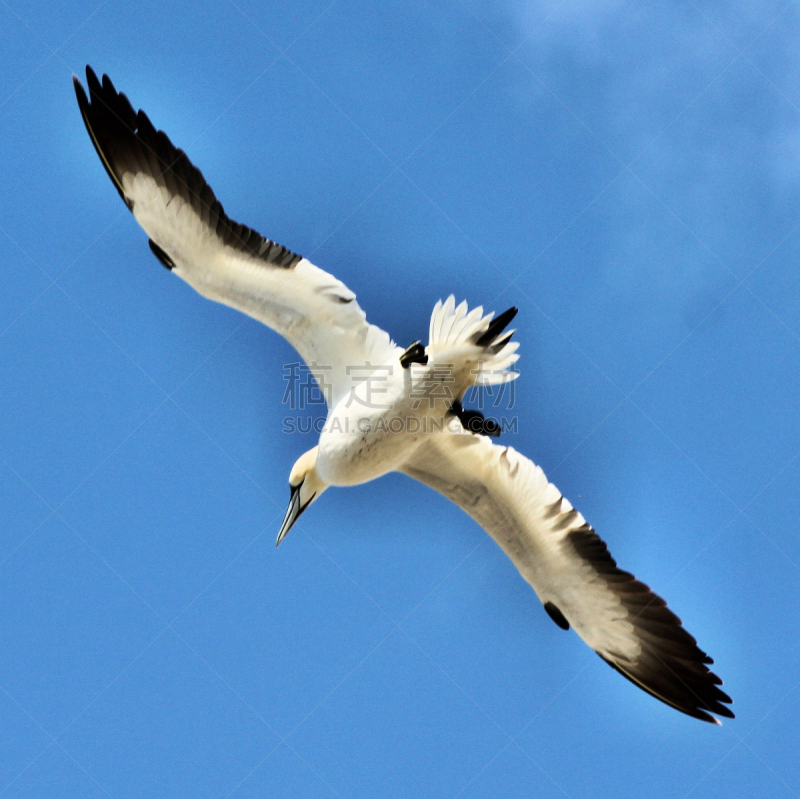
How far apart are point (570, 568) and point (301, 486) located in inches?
80.0

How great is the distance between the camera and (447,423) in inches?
262

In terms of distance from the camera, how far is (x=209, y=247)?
6434mm

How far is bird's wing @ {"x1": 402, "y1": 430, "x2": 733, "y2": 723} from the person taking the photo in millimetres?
6875

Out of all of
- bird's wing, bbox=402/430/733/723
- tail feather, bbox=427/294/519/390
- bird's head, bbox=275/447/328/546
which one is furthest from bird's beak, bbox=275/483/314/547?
tail feather, bbox=427/294/519/390

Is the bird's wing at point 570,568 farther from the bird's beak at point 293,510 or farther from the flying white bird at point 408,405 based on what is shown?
the bird's beak at point 293,510

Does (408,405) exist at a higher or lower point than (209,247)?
higher

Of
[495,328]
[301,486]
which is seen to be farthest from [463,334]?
[301,486]

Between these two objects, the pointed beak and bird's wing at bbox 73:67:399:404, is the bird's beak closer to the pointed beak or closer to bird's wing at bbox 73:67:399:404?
the pointed beak

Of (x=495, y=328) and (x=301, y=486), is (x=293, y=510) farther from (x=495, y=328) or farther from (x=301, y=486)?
(x=495, y=328)

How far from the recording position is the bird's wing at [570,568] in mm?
6875

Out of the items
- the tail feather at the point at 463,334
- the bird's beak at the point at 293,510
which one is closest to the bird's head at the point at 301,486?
the bird's beak at the point at 293,510

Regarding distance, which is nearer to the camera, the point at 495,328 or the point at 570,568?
the point at 495,328

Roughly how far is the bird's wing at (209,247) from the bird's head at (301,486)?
0.67 meters

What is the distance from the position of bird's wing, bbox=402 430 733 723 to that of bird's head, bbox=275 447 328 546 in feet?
2.20
